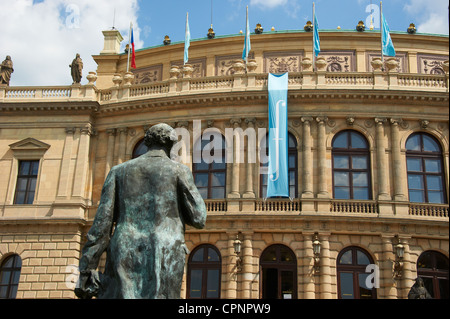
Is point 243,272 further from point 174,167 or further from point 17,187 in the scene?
point 174,167

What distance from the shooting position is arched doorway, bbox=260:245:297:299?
1009 inches

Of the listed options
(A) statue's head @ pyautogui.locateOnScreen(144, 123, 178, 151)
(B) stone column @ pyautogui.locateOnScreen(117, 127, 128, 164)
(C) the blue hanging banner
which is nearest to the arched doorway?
(C) the blue hanging banner

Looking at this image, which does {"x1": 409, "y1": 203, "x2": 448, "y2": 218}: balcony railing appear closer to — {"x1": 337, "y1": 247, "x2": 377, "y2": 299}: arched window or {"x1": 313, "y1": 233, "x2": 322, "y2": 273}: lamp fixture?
{"x1": 337, "y1": 247, "x2": 377, "y2": 299}: arched window

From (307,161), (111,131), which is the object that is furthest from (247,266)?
(111,131)

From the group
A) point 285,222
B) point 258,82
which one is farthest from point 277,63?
point 285,222

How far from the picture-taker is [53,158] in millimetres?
29891

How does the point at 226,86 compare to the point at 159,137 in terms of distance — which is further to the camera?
the point at 226,86

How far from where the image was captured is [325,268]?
2527cm

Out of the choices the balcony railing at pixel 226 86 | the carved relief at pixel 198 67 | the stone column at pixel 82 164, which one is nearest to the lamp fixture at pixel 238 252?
the balcony railing at pixel 226 86

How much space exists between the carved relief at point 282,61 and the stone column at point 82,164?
1097 cm

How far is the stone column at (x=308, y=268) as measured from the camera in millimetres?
25016

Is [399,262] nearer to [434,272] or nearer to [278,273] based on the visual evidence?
[434,272]

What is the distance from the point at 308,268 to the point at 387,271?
3518 mm

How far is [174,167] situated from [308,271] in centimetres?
2060
